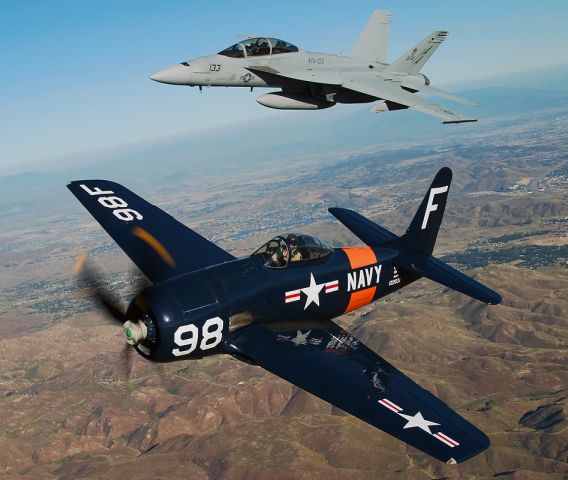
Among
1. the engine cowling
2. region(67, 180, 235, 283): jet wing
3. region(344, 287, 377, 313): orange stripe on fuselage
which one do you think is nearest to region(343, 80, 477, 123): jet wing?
region(344, 287, 377, 313): orange stripe on fuselage

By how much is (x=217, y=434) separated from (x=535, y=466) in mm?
80110

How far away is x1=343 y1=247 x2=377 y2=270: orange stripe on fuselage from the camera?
22031mm

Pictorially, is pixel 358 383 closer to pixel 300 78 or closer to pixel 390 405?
pixel 390 405

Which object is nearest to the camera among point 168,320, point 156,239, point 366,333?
point 168,320

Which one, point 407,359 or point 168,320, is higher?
point 168,320

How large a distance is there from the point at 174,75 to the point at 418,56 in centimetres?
2057

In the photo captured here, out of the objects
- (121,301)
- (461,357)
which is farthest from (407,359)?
(121,301)

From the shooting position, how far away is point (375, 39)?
44781 millimetres

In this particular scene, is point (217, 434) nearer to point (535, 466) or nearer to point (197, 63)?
point (535, 466)

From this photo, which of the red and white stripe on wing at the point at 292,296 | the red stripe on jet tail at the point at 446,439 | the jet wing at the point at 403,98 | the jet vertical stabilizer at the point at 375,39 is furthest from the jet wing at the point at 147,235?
the jet vertical stabilizer at the point at 375,39

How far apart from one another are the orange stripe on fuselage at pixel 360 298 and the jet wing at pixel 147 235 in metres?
5.42

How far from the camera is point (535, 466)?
12238 centimetres

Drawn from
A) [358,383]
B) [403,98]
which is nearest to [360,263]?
[358,383]

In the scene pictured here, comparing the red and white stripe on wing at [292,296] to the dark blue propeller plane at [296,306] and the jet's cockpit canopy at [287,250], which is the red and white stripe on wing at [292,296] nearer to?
the dark blue propeller plane at [296,306]
